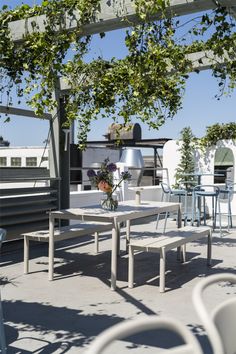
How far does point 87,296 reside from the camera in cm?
423

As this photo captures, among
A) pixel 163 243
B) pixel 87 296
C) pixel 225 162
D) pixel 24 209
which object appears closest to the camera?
pixel 87 296

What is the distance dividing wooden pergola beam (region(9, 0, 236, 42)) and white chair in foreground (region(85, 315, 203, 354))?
307cm

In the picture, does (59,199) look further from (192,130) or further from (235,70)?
(192,130)

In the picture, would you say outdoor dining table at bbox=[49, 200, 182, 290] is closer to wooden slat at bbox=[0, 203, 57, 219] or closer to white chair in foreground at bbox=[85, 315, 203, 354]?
wooden slat at bbox=[0, 203, 57, 219]

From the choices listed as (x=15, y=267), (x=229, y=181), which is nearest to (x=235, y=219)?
(x=229, y=181)

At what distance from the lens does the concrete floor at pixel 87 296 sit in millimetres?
3121

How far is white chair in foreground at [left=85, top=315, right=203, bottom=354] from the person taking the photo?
1.09m

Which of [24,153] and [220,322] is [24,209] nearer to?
[24,153]

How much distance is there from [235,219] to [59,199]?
4704mm

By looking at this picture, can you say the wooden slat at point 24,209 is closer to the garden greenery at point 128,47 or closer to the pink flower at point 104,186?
the pink flower at point 104,186

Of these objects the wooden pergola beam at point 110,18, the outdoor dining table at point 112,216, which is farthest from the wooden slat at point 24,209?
the wooden pergola beam at point 110,18

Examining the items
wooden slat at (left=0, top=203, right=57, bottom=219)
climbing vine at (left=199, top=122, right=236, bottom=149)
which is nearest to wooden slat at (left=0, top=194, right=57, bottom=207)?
wooden slat at (left=0, top=203, right=57, bottom=219)

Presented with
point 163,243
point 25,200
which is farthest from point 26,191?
point 163,243

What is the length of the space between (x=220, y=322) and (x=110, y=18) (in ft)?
11.3
